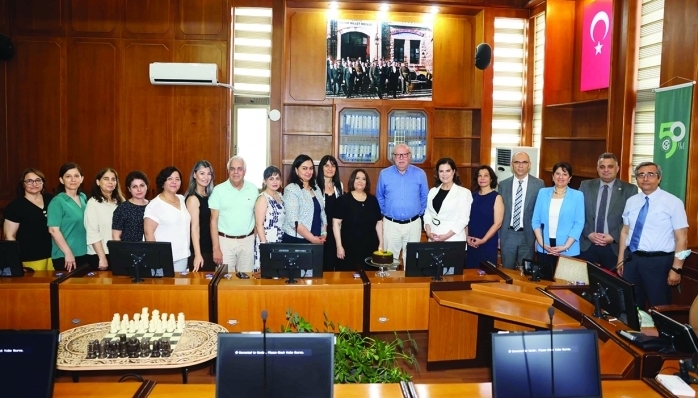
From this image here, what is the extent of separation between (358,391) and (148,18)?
6.52 m

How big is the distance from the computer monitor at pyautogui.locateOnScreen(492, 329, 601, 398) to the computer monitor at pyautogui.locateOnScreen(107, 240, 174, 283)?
262 centimetres

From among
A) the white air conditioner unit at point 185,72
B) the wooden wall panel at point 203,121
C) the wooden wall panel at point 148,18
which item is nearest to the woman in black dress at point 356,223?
the wooden wall panel at point 203,121

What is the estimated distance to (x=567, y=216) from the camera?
16.3 ft

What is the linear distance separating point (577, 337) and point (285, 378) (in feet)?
3.84

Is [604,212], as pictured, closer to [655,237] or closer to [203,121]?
[655,237]

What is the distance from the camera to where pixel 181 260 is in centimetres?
466

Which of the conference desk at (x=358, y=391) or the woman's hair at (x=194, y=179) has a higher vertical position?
the woman's hair at (x=194, y=179)

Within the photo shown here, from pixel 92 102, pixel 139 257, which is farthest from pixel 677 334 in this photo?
pixel 92 102

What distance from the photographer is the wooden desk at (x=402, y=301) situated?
14.0 feet

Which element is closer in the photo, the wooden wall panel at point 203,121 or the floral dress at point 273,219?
the floral dress at point 273,219

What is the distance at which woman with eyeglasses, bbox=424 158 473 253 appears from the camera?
17.1 feet

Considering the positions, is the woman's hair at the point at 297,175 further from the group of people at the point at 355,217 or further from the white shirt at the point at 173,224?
the white shirt at the point at 173,224

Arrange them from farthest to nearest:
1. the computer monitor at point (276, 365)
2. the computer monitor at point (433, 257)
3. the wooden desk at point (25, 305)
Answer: the computer monitor at point (433, 257)
the wooden desk at point (25, 305)
the computer monitor at point (276, 365)

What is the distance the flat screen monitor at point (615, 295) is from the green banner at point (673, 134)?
2.20m
